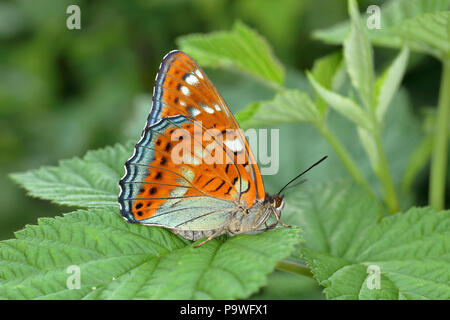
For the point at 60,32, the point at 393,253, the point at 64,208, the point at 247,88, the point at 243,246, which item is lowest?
the point at 64,208

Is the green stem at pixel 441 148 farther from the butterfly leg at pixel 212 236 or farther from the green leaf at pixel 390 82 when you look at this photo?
the butterfly leg at pixel 212 236

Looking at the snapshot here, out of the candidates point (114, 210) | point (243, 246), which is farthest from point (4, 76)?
point (243, 246)

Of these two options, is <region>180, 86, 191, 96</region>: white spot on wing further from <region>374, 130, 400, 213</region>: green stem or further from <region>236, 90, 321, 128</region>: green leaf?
<region>374, 130, 400, 213</region>: green stem

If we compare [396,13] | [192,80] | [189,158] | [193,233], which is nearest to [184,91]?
[192,80]

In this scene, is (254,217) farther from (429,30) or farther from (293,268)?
(429,30)

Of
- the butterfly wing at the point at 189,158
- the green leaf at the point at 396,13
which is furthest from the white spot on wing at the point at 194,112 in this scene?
the green leaf at the point at 396,13

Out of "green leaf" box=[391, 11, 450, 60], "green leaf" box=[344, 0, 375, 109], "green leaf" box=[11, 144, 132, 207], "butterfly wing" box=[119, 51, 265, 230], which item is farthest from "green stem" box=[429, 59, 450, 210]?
"green leaf" box=[11, 144, 132, 207]

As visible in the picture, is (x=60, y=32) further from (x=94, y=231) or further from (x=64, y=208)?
(x=94, y=231)
